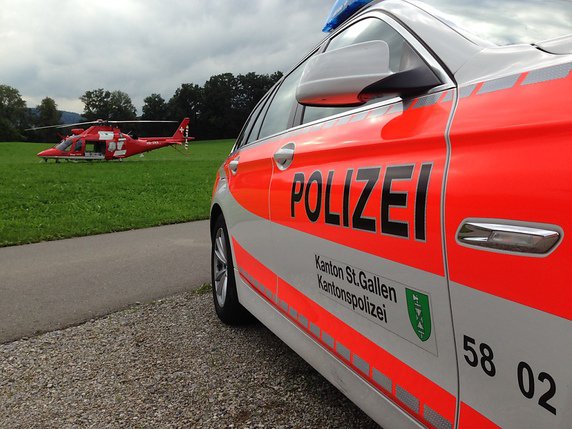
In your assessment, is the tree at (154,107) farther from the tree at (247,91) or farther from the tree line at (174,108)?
the tree at (247,91)

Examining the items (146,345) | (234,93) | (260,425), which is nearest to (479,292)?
(260,425)

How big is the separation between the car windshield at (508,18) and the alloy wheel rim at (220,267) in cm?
217

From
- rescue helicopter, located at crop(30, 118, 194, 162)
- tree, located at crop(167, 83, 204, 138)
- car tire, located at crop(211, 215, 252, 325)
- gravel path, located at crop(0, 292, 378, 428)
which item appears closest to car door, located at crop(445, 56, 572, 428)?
gravel path, located at crop(0, 292, 378, 428)

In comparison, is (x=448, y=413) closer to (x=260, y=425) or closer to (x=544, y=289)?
(x=544, y=289)

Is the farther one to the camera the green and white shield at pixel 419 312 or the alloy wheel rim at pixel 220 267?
the alloy wheel rim at pixel 220 267

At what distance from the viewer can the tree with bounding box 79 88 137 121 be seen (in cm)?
10144

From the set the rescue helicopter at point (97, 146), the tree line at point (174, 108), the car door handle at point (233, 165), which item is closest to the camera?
the car door handle at point (233, 165)

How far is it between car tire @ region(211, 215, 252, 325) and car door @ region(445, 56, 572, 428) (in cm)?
227

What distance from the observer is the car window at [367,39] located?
75.6 inches

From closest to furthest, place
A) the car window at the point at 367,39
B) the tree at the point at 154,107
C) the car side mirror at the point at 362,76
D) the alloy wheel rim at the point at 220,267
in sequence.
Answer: the car side mirror at the point at 362,76, the car window at the point at 367,39, the alloy wheel rim at the point at 220,267, the tree at the point at 154,107

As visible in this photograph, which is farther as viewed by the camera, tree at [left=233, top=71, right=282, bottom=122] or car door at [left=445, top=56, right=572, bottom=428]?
tree at [left=233, top=71, right=282, bottom=122]

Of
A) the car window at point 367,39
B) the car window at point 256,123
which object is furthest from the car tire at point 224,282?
the car window at point 367,39

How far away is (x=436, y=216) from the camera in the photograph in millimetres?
1356

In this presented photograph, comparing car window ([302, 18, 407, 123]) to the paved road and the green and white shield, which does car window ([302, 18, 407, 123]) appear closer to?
the green and white shield
